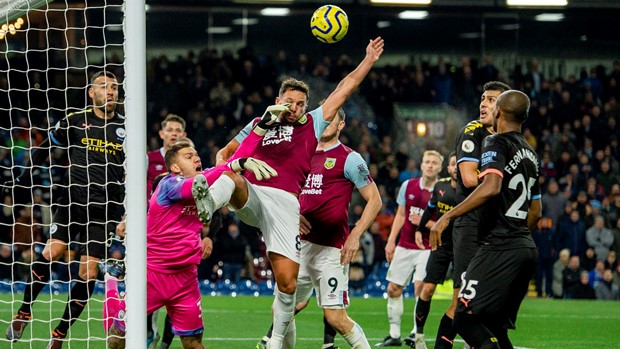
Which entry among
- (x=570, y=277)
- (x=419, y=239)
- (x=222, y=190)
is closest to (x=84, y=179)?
(x=222, y=190)

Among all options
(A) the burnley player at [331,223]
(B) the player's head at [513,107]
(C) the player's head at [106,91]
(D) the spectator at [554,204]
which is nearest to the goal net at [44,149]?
(C) the player's head at [106,91]

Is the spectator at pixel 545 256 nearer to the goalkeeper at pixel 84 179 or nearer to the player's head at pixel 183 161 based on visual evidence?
the goalkeeper at pixel 84 179

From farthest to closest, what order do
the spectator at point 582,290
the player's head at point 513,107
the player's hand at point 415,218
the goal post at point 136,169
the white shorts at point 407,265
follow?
the spectator at point 582,290
the player's hand at point 415,218
the white shorts at point 407,265
the player's head at point 513,107
the goal post at point 136,169

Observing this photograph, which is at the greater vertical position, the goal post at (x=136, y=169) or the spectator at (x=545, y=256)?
the goal post at (x=136, y=169)

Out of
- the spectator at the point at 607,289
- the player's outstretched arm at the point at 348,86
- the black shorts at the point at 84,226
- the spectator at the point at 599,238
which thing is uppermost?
the player's outstretched arm at the point at 348,86

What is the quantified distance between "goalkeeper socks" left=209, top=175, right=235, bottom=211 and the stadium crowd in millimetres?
12421

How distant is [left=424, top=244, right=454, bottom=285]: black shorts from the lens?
9992 millimetres

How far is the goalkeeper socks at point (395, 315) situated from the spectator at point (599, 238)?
11.2 meters

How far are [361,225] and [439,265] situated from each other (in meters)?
2.22

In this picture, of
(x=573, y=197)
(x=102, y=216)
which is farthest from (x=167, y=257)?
(x=573, y=197)

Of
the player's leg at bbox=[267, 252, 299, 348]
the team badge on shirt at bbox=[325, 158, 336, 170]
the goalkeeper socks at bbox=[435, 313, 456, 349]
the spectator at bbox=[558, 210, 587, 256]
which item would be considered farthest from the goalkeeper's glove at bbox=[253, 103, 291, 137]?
the spectator at bbox=[558, 210, 587, 256]

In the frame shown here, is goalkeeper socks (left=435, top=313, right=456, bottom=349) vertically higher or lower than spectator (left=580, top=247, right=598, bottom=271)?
higher

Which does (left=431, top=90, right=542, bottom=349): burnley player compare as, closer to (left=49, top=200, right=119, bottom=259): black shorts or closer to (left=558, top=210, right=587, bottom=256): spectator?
(left=49, top=200, right=119, bottom=259): black shorts

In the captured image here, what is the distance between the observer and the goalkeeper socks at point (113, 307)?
6.71 metres
